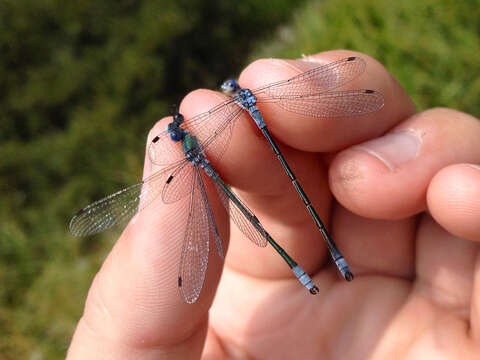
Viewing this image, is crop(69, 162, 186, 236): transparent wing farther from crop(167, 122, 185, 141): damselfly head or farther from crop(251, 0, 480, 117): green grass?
crop(251, 0, 480, 117): green grass

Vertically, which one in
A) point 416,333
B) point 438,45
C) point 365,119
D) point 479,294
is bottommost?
point 416,333

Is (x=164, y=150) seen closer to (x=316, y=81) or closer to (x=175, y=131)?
(x=175, y=131)

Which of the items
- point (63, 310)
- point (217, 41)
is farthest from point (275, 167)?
point (217, 41)

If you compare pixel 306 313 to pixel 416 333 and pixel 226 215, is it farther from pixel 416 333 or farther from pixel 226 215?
pixel 226 215

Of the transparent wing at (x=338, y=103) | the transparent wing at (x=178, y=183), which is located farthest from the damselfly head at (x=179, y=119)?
the transparent wing at (x=338, y=103)

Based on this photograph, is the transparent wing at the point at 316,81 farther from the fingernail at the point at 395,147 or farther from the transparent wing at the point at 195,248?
the transparent wing at the point at 195,248

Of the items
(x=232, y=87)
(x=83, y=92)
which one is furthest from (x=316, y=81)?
(x=83, y=92)
